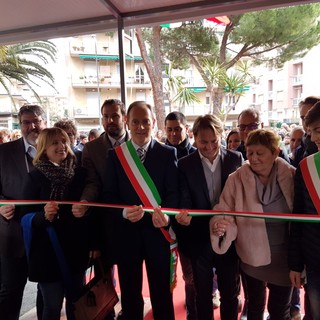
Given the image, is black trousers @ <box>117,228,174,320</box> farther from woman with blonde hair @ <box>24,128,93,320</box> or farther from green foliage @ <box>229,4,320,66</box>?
green foliage @ <box>229,4,320,66</box>

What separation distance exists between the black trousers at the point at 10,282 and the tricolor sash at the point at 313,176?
6.26ft

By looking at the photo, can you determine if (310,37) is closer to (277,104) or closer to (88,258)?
(88,258)

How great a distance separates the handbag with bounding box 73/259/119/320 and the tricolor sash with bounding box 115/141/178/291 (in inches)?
17.1

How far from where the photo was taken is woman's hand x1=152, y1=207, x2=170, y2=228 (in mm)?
1803

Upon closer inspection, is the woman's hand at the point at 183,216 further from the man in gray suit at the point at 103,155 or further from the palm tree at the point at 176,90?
the palm tree at the point at 176,90

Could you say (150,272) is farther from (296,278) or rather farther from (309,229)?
(309,229)

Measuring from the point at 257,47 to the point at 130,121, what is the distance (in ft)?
27.5

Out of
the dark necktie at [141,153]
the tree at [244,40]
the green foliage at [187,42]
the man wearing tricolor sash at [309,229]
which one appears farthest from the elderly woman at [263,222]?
the green foliage at [187,42]

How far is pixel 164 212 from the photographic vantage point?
6.10 feet

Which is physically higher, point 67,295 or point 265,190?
point 265,190

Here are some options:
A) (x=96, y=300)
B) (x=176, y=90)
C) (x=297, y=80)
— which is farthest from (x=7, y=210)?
(x=297, y=80)

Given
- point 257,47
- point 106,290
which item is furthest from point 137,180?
point 257,47

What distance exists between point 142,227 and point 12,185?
0.97 m

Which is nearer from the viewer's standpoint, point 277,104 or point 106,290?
point 106,290
